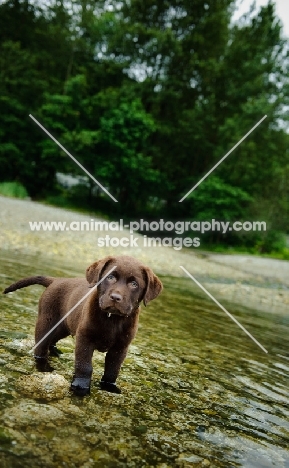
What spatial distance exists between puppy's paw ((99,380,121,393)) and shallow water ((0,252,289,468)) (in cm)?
6

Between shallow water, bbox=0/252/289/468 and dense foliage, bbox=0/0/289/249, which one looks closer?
shallow water, bbox=0/252/289/468

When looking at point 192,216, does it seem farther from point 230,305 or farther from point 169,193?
point 230,305

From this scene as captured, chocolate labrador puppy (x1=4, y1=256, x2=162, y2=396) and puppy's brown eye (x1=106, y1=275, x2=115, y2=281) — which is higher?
puppy's brown eye (x1=106, y1=275, x2=115, y2=281)

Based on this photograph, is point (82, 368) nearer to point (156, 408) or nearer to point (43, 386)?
point (43, 386)

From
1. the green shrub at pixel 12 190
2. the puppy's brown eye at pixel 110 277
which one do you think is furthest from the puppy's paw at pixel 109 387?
the green shrub at pixel 12 190

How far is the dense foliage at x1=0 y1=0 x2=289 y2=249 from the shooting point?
36.3 metres

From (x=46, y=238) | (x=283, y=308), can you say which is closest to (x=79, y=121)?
(x=46, y=238)

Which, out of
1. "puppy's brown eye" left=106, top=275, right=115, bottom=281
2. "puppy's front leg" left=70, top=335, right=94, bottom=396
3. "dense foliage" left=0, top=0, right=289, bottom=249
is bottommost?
"puppy's front leg" left=70, top=335, right=94, bottom=396

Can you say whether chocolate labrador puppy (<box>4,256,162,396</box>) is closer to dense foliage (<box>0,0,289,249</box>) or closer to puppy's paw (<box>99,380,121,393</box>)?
puppy's paw (<box>99,380,121,393</box>)

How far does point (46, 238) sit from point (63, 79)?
2920 centimetres

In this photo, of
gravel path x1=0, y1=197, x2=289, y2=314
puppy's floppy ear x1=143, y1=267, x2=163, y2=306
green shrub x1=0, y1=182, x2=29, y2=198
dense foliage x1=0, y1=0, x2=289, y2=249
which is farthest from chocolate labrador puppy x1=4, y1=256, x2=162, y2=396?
dense foliage x1=0, y1=0, x2=289, y2=249

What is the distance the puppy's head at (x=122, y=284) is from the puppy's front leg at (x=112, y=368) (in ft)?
1.28

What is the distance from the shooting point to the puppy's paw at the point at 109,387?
387cm

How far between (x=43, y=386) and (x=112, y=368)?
24.5 inches
